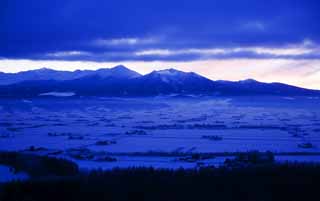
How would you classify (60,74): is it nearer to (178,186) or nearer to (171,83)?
(171,83)

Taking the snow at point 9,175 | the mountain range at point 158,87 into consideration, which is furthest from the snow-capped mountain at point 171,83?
the snow at point 9,175

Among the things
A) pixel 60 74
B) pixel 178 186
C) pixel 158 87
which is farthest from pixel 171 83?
pixel 178 186

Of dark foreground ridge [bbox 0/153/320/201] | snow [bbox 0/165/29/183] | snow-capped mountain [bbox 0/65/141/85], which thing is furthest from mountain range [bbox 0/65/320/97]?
dark foreground ridge [bbox 0/153/320/201]

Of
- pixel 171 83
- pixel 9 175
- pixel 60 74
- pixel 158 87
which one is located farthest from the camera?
pixel 60 74

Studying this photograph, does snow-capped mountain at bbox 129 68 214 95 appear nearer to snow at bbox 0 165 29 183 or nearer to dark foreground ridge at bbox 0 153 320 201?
snow at bbox 0 165 29 183

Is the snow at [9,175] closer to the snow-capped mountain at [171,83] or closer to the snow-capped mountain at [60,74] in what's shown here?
the snow-capped mountain at [171,83]

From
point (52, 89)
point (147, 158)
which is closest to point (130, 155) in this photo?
point (147, 158)

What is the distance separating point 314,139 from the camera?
79.5 feet

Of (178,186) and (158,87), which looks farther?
(158,87)

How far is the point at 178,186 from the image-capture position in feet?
35.6

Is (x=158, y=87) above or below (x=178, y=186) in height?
above

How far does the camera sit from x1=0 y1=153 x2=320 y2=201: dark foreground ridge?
10.2 meters

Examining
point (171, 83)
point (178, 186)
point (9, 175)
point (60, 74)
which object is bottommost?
point (9, 175)

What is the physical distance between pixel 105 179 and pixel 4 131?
19.9m
